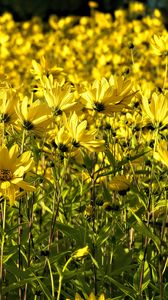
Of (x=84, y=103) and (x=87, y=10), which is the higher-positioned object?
(x=87, y=10)

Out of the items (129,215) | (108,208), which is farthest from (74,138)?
(129,215)

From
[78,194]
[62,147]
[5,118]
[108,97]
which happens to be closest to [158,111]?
[108,97]

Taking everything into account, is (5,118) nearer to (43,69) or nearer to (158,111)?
(158,111)

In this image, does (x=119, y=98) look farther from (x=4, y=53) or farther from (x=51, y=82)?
(x=4, y=53)

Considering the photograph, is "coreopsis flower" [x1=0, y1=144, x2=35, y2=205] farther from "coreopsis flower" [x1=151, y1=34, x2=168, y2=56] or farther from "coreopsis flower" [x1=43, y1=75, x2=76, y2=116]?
"coreopsis flower" [x1=151, y1=34, x2=168, y2=56]

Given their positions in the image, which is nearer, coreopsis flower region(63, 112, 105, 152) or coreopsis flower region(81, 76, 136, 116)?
coreopsis flower region(63, 112, 105, 152)

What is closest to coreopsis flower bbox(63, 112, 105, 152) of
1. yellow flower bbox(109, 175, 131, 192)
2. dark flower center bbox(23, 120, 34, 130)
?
dark flower center bbox(23, 120, 34, 130)

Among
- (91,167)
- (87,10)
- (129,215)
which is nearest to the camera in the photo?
(91,167)
